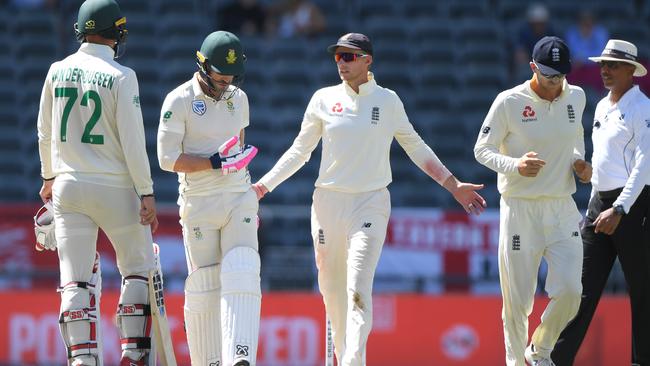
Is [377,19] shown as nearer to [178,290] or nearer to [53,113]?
[178,290]

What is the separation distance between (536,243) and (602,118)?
1.05 metres

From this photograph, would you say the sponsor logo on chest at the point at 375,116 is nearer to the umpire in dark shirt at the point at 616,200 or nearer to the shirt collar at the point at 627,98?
the umpire in dark shirt at the point at 616,200

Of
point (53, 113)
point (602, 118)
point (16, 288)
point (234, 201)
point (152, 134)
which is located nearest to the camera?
point (53, 113)

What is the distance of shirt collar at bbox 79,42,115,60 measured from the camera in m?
8.12

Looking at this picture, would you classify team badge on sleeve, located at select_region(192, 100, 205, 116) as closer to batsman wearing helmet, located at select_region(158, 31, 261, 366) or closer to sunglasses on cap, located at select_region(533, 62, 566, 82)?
batsman wearing helmet, located at select_region(158, 31, 261, 366)

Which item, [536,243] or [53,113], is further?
[536,243]

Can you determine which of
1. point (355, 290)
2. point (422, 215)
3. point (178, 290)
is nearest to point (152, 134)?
point (178, 290)

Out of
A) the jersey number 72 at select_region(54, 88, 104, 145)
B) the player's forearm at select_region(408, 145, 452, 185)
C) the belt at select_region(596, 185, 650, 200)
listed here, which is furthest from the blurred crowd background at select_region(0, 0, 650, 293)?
the jersey number 72 at select_region(54, 88, 104, 145)

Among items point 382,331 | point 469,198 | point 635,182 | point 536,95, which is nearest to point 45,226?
point 469,198

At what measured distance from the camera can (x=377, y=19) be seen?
17.3m

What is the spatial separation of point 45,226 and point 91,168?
31.7 inches

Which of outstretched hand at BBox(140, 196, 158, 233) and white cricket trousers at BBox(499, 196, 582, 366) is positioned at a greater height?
outstretched hand at BBox(140, 196, 158, 233)

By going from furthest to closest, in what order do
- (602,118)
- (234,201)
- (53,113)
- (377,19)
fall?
(377,19)
(602,118)
(234,201)
(53,113)

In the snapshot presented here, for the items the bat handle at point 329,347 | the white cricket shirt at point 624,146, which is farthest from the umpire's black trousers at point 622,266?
the bat handle at point 329,347
